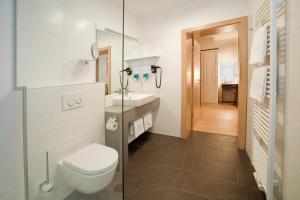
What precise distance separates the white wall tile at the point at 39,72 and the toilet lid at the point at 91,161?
70cm

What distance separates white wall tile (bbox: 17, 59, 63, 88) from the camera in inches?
44.8

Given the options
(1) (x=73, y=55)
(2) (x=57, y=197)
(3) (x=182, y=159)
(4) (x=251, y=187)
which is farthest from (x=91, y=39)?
(4) (x=251, y=187)

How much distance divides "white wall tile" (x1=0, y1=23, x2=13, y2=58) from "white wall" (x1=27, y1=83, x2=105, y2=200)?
0.92ft

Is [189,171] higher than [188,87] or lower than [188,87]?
lower

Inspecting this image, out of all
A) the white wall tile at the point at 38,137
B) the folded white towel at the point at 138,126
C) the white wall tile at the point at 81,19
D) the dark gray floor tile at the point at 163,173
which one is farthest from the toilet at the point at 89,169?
the white wall tile at the point at 81,19

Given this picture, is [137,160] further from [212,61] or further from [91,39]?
[212,61]

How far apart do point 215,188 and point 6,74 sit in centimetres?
208

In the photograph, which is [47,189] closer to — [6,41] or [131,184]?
[131,184]

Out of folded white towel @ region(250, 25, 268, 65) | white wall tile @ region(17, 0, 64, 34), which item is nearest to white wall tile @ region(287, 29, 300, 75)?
folded white towel @ region(250, 25, 268, 65)

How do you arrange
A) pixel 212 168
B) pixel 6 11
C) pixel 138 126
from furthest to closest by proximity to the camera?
pixel 138 126 < pixel 212 168 < pixel 6 11

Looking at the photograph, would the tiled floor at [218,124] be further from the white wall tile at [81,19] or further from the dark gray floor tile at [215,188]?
the white wall tile at [81,19]

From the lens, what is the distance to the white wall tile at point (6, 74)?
1012 millimetres

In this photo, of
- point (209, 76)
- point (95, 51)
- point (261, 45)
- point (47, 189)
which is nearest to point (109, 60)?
point (95, 51)

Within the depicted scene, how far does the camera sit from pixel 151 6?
2650 mm
